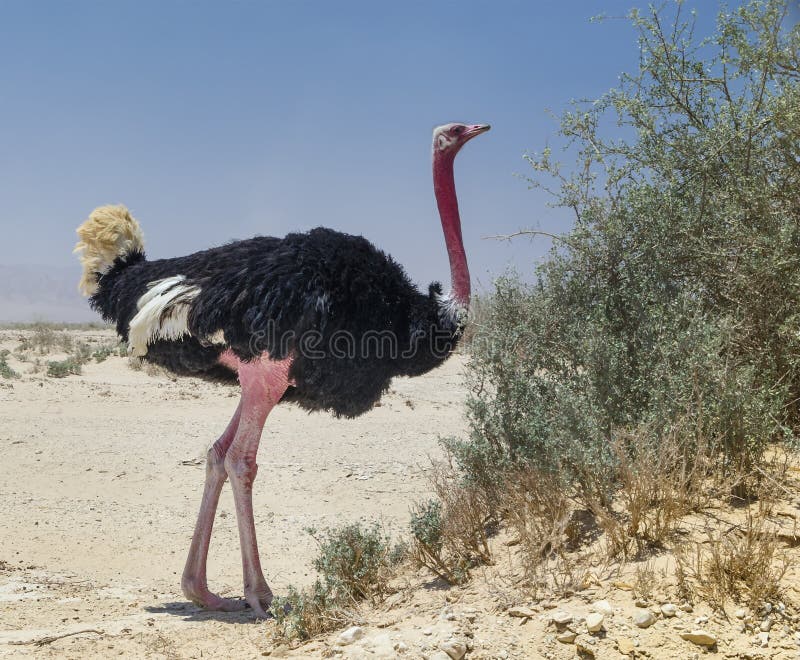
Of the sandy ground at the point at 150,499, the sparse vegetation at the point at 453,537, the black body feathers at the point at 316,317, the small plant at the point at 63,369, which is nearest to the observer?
the sparse vegetation at the point at 453,537

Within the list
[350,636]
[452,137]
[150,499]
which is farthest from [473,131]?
[150,499]

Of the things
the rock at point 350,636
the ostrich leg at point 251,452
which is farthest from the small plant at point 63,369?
the rock at point 350,636

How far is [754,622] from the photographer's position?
3363 mm

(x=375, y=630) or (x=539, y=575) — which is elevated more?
(x=539, y=575)

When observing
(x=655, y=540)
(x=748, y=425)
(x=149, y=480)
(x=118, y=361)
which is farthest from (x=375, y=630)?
(x=118, y=361)

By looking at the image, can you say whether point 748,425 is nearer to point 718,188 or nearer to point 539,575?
point 539,575

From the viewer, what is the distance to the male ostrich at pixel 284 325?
5.02m

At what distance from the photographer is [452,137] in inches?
231

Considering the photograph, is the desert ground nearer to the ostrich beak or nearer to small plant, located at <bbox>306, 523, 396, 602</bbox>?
small plant, located at <bbox>306, 523, 396, 602</bbox>

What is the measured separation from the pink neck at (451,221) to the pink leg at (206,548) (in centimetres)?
170

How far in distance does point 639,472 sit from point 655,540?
0.33 metres

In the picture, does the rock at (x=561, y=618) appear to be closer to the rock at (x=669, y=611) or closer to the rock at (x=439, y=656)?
the rock at (x=669, y=611)

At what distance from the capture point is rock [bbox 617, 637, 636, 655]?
3326 millimetres

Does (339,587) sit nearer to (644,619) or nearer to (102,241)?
(644,619)
